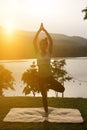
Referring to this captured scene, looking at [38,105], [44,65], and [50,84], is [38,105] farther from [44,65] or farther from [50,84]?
[44,65]

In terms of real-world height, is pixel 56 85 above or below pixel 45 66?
below

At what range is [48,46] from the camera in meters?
11.3

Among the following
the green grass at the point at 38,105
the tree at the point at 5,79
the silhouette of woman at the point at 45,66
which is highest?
the silhouette of woman at the point at 45,66

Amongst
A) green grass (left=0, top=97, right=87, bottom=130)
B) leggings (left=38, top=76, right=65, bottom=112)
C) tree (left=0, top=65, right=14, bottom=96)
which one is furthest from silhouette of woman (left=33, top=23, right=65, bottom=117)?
tree (left=0, top=65, right=14, bottom=96)

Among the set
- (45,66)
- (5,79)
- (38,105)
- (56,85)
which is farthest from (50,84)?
(5,79)

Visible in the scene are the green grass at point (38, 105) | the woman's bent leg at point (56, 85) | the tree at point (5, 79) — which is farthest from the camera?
the tree at point (5, 79)

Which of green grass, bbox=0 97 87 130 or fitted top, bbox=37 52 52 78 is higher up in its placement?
fitted top, bbox=37 52 52 78

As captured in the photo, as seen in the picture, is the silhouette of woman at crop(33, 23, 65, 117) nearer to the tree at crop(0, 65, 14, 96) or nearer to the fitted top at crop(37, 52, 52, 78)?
the fitted top at crop(37, 52, 52, 78)

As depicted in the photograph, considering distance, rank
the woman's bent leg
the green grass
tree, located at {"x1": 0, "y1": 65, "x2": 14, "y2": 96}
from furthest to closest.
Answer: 1. tree, located at {"x1": 0, "y1": 65, "x2": 14, "y2": 96}
2. the woman's bent leg
3. the green grass

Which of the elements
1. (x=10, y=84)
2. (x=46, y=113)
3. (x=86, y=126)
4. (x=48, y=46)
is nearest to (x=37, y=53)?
(x=48, y=46)

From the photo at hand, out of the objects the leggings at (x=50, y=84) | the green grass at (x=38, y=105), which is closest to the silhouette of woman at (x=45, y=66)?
the leggings at (x=50, y=84)

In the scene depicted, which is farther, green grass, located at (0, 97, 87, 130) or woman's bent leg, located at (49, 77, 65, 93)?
woman's bent leg, located at (49, 77, 65, 93)

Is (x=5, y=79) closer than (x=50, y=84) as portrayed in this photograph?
No

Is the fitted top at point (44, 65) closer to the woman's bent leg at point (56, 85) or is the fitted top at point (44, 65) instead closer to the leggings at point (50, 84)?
the leggings at point (50, 84)
